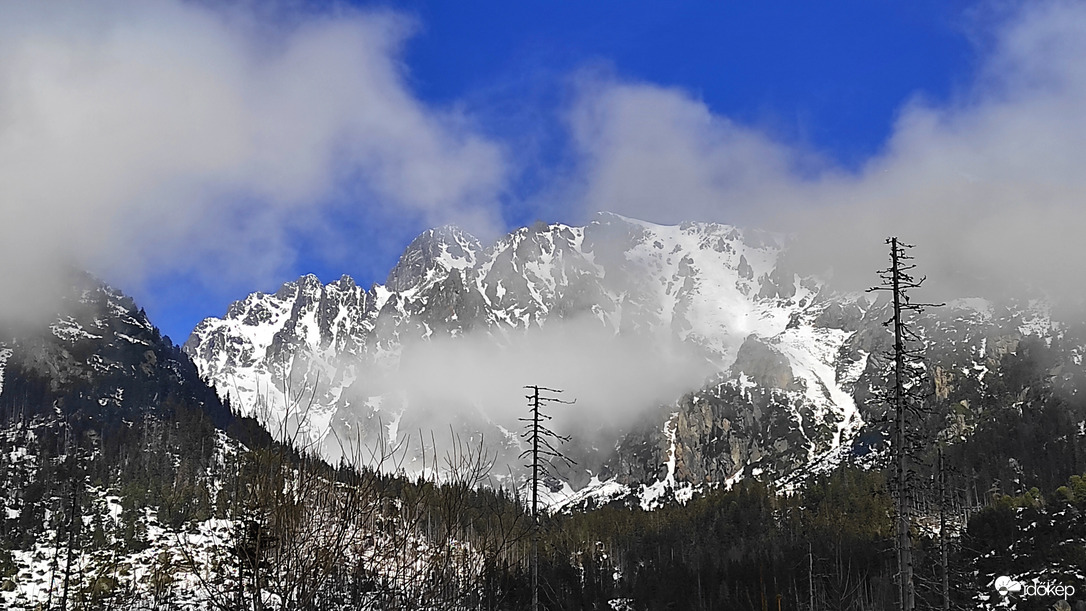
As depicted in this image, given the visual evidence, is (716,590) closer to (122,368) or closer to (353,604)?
(353,604)

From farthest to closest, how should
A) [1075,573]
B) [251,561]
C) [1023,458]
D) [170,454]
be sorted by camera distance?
[1023,458] < [170,454] < [1075,573] < [251,561]

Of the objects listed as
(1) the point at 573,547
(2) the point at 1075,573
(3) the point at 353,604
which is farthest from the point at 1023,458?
(3) the point at 353,604

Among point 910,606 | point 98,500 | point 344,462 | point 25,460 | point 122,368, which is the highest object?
point 122,368

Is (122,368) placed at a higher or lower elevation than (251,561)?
higher

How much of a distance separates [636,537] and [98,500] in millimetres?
80491

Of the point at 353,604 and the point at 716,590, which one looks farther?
the point at 716,590

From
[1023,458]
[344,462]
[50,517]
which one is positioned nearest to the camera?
[344,462]

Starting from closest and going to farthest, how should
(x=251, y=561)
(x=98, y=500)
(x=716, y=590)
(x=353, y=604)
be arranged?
(x=251, y=561)
(x=353, y=604)
(x=716, y=590)
(x=98, y=500)

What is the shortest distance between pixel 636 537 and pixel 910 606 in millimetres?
123507

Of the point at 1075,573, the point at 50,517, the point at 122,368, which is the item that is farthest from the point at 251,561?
the point at 122,368

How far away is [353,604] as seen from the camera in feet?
35.4

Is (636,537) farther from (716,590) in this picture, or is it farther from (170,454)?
(170,454)

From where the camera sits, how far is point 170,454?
138250 millimetres

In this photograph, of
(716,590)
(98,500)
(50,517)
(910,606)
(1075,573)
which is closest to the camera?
(910,606)
